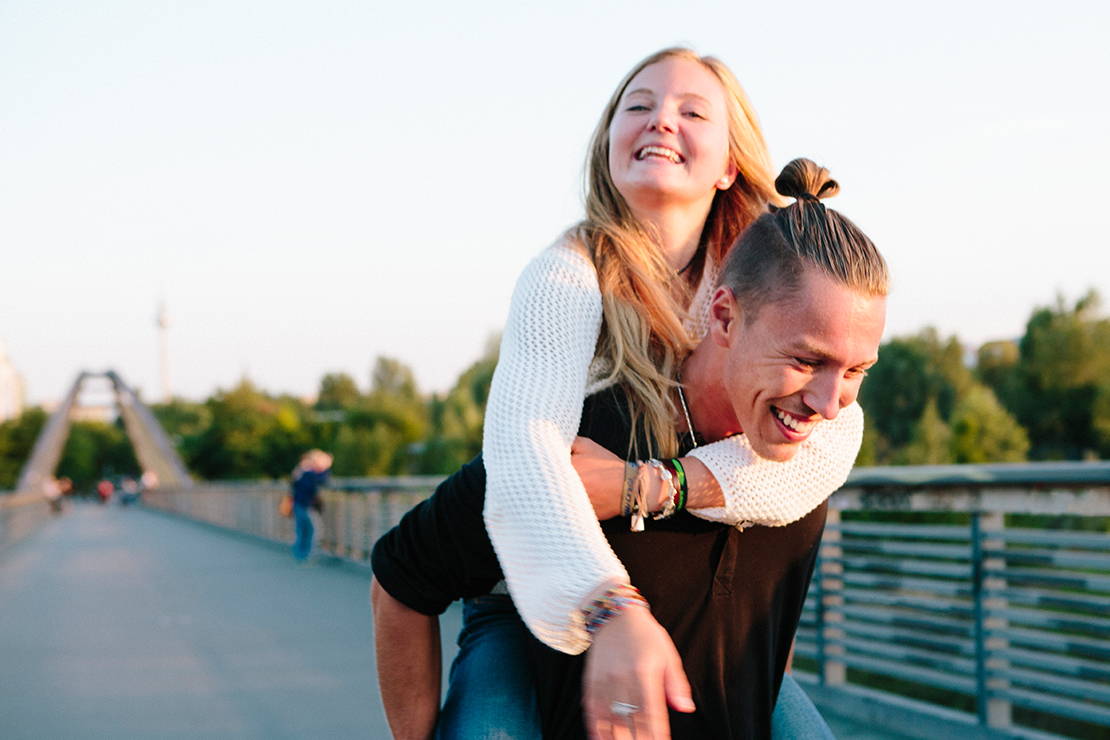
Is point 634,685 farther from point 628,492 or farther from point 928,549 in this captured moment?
point 928,549

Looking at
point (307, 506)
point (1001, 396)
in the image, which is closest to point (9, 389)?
point (1001, 396)

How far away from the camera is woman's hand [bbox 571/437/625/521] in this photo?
1.31m

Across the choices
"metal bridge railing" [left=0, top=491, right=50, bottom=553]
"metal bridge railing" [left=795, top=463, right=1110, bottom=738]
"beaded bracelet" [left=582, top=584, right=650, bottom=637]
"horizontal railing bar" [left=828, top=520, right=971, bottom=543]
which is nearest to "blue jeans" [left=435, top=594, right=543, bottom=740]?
"beaded bracelet" [left=582, top=584, right=650, bottom=637]

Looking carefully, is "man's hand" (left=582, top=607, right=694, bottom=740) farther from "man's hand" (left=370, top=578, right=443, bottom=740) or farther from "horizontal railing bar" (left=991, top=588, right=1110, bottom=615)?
"horizontal railing bar" (left=991, top=588, right=1110, bottom=615)

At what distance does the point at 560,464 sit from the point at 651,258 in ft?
1.58

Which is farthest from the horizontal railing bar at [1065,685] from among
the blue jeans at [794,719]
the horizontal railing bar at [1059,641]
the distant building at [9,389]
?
the distant building at [9,389]

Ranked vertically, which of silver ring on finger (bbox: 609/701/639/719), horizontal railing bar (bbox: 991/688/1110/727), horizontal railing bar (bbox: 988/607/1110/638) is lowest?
horizontal railing bar (bbox: 991/688/1110/727)

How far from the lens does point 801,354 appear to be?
1.25m

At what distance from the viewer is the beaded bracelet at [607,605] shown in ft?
3.68

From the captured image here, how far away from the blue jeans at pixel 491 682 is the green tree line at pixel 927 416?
84.1ft

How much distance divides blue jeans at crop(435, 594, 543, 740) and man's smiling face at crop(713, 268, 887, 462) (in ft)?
1.44

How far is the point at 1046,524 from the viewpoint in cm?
2503

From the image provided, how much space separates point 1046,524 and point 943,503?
76.5ft

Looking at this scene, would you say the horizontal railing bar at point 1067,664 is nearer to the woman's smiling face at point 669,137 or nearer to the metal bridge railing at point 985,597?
the metal bridge railing at point 985,597
